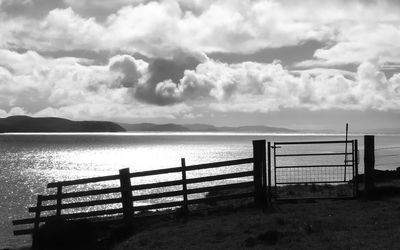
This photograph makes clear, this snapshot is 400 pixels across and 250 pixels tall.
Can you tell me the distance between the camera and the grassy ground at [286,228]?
450 inches

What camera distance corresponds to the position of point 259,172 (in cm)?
1697

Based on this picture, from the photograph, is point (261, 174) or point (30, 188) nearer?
point (261, 174)

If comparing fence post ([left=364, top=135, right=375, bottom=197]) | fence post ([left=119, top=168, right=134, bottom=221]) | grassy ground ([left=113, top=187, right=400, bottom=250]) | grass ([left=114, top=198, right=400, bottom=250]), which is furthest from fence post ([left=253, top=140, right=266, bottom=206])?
fence post ([left=119, top=168, right=134, bottom=221])

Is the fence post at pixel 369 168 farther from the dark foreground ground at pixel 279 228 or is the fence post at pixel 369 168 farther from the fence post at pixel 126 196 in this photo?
the fence post at pixel 126 196

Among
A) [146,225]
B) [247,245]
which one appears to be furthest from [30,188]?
[247,245]

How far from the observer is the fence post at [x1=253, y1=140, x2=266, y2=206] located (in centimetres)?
1689

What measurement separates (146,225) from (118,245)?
6.10 feet

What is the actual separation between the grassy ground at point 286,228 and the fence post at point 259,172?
17.9 inches

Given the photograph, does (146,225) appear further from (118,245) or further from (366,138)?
(366,138)

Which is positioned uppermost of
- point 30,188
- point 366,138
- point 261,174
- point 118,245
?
point 366,138

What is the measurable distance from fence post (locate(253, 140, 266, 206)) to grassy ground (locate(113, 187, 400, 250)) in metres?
0.45

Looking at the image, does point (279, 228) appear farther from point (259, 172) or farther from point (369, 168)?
point (369, 168)

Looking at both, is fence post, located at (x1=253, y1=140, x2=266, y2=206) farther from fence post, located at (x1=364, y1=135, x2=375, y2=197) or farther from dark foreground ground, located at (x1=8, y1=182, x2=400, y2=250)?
fence post, located at (x1=364, y1=135, x2=375, y2=197)

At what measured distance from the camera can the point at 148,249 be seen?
12305 mm
